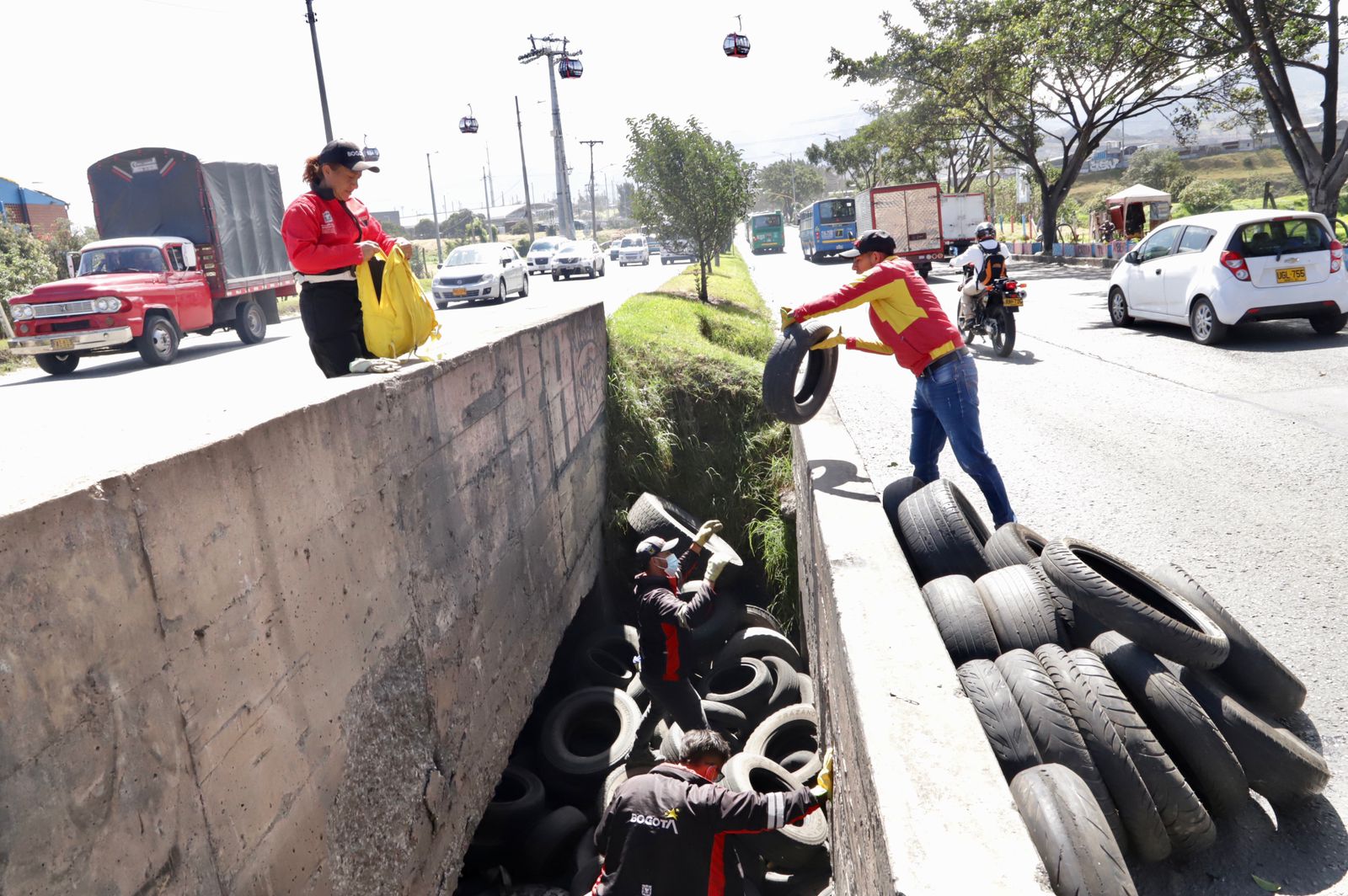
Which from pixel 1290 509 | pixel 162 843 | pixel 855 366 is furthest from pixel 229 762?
pixel 855 366

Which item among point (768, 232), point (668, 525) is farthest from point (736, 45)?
point (768, 232)

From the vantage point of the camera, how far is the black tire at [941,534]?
200 inches

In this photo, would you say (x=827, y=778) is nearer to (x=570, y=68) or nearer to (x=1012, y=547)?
(x=1012, y=547)

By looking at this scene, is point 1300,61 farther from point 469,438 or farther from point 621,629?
point 469,438

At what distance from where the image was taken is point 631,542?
29.7 ft

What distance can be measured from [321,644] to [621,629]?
5.02 meters

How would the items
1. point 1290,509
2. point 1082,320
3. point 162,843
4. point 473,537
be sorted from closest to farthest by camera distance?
1. point 162,843
2. point 473,537
3. point 1290,509
4. point 1082,320

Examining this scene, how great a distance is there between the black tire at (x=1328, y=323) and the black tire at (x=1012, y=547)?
9.81 meters

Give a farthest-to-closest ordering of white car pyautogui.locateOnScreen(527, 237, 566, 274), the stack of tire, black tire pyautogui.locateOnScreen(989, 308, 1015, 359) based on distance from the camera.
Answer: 1. white car pyautogui.locateOnScreen(527, 237, 566, 274)
2. black tire pyautogui.locateOnScreen(989, 308, 1015, 359)
3. the stack of tire

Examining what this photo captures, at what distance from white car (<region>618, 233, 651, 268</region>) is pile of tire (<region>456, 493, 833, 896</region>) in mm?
43880

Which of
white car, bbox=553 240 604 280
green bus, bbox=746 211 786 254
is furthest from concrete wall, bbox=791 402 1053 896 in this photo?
green bus, bbox=746 211 786 254

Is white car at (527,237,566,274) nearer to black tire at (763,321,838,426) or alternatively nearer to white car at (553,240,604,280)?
white car at (553,240,604,280)

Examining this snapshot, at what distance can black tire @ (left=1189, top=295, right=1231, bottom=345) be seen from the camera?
1226 centimetres

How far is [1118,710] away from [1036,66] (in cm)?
3177
